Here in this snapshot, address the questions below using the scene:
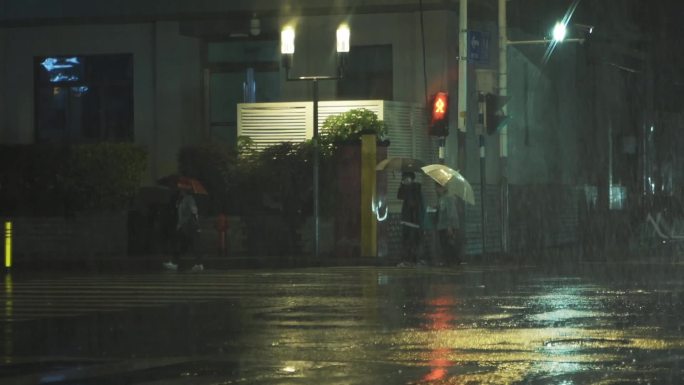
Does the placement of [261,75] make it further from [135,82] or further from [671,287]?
[671,287]

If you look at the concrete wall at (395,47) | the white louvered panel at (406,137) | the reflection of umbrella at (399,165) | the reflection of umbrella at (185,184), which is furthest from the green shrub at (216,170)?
the reflection of umbrella at (399,165)

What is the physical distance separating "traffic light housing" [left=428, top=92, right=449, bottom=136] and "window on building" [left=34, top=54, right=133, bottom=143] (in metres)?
10.5

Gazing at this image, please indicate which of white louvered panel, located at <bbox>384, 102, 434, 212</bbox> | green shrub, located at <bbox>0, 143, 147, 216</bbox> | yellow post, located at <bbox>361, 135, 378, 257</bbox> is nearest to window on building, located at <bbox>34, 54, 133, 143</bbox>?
green shrub, located at <bbox>0, 143, 147, 216</bbox>

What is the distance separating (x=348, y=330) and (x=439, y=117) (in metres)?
15.4

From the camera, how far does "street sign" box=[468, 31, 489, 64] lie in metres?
28.4

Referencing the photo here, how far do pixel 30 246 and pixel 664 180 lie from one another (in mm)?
36722

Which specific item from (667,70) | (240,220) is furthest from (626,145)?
(240,220)

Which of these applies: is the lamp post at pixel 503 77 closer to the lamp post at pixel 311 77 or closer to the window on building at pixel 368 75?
the lamp post at pixel 311 77

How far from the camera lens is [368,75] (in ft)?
109

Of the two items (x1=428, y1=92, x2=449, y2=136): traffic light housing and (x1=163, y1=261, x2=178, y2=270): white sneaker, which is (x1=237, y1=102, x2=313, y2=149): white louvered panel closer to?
(x1=428, y1=92, x2=449, y2=136): traffic light housing

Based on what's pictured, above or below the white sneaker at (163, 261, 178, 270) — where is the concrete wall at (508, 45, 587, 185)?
above

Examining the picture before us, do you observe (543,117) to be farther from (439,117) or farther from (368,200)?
(368,200)

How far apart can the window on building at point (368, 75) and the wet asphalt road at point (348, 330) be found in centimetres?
1234

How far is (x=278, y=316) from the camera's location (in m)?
14.8
